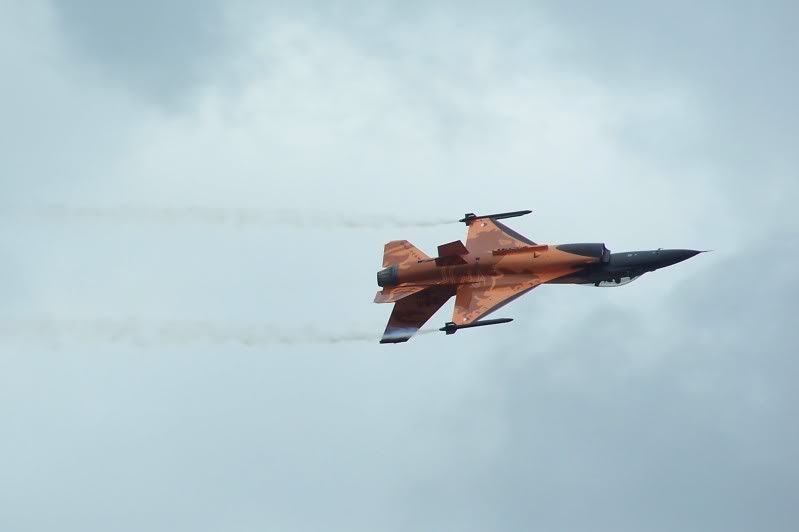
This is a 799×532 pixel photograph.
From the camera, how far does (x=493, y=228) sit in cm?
8406

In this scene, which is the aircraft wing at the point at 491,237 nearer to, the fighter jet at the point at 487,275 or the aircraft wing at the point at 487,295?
the fighter jet at the point at 487,275

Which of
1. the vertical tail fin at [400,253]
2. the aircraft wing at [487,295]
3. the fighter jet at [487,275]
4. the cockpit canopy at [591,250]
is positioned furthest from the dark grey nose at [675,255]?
the vertical tail fin at [400,253]

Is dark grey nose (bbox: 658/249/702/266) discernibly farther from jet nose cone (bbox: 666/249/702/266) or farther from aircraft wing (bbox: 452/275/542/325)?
aircraft wing (bbox: 452/275/542/325)

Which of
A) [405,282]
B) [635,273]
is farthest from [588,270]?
[405,282]

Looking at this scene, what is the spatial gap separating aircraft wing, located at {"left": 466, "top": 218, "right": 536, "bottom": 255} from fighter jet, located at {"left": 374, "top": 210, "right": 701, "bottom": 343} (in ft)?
3.95

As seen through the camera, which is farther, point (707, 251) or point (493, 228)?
point (493, 228)

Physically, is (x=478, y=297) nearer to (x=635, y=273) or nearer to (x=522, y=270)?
(x=522, y=270)

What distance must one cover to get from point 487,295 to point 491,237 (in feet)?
17.2

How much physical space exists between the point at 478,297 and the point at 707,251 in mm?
12064

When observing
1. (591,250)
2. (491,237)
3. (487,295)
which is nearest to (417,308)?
(487,295)

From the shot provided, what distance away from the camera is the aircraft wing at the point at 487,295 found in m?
78.4

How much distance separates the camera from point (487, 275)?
8006cm

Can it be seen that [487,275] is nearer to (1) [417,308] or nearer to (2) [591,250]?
(1) [417,308]

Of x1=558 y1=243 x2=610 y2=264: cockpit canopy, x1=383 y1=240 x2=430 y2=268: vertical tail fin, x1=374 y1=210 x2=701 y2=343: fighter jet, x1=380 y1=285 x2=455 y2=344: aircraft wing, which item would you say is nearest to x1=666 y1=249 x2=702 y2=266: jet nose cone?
x1=374 y1=210 x2=701 y2=343: fighter jet
